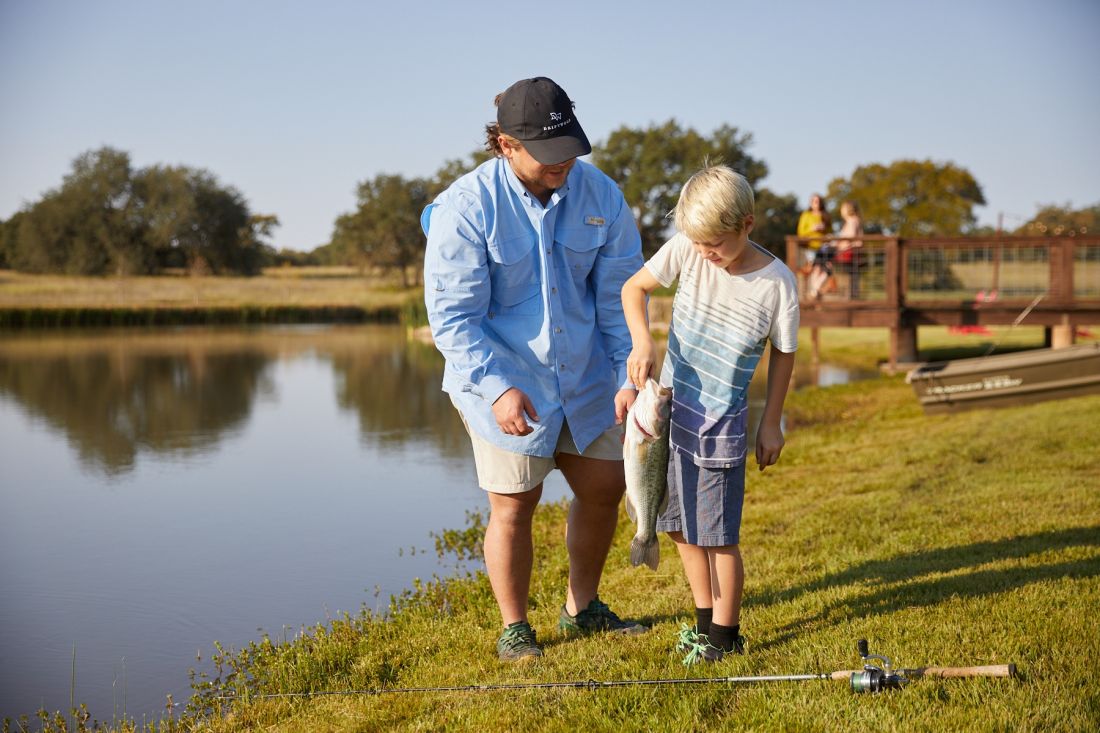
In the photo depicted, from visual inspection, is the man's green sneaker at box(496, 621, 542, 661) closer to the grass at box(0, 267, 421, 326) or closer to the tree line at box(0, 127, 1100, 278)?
the grass at box(0, 267, 421, 326)

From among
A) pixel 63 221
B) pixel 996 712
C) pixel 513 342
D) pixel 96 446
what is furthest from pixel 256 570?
pixel 63 221

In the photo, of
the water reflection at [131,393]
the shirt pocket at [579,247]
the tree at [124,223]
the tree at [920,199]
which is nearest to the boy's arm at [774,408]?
the shirt pocket at [579,247]

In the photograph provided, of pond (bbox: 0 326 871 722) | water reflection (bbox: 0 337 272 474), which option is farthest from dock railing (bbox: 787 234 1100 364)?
water reflection (bbox: 0 337 272 474)

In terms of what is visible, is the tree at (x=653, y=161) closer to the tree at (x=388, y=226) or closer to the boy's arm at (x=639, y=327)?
the tree at (x=388, y=226)

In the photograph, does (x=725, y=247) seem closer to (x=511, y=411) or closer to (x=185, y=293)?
(x=511, y=411)

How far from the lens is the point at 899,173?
54625mm

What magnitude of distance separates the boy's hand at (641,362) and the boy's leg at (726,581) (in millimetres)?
699

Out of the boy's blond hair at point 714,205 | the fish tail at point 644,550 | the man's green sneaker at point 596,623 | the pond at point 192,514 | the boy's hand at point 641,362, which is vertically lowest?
the pond at point 192,514

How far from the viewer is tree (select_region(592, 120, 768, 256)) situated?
5219 centimetres

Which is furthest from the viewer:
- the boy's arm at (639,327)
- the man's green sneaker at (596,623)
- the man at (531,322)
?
the man's green sneaker at (596,623)

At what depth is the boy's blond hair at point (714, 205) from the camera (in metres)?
3.45

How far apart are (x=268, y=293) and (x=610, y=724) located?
151ft

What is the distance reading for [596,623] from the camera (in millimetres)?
4430

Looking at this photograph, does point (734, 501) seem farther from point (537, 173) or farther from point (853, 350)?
point (853, 350)
